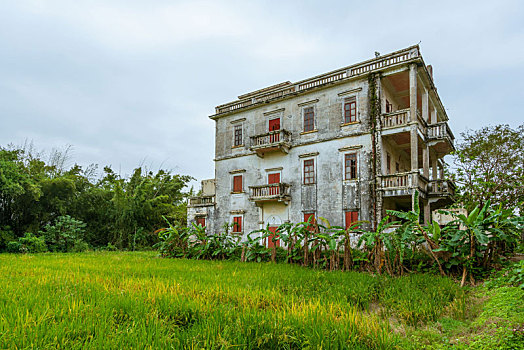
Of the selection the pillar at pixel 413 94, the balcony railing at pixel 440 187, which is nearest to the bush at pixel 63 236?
the pillar at pixel 413 94

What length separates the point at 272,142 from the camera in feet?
63.5

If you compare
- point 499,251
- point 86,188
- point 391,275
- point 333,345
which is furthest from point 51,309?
point 86,188

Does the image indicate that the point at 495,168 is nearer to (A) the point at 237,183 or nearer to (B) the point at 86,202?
(A) the point at 237,183

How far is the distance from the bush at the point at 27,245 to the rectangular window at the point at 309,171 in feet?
49.9

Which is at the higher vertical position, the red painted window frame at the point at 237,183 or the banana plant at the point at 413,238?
the red painted window frame at the point at 237,183

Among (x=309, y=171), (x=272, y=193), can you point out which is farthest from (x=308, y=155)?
(x=272, y=193)

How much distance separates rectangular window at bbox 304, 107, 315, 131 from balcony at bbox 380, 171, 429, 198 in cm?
506

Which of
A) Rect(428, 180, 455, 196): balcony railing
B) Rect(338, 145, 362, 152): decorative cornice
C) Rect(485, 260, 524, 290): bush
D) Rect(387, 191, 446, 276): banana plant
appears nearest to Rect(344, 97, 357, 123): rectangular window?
Rect(338, 145, 362, 152): decorative cornice

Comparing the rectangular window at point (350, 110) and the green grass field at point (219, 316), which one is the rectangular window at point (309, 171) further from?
the green grass field at point (219, 316)

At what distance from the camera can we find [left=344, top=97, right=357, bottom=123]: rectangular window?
17559mm

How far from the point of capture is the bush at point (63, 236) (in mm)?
20406

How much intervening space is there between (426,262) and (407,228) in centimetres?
115

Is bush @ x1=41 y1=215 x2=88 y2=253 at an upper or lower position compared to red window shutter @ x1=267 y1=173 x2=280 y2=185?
lower

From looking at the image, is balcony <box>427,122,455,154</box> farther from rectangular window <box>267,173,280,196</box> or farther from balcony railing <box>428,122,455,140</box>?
rectangular window <box>267,173,280,196</box>
